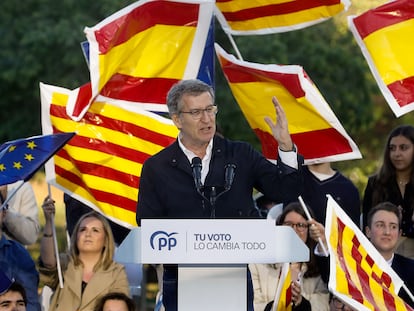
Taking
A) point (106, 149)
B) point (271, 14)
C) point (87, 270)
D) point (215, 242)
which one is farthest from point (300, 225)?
point (215, 242)

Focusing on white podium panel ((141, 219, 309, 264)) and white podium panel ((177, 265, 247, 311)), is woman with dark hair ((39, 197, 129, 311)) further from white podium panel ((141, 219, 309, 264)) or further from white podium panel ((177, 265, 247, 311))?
white podium panel ((141, 219, 309, 264))

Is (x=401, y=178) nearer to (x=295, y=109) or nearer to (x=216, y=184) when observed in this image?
(x=295, y=109)

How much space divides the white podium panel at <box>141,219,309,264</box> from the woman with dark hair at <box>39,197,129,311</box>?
128 inches

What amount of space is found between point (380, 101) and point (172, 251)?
67.8 ft

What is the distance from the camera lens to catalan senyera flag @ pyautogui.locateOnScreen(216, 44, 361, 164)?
10531mm

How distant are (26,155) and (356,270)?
297 centimetres

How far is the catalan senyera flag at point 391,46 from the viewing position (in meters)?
10.4

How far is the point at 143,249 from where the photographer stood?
7.30 metres

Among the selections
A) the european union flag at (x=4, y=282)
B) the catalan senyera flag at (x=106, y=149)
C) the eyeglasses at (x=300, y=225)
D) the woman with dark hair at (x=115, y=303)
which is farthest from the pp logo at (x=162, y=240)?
the catalan senyera flag at (x=106, y=149)

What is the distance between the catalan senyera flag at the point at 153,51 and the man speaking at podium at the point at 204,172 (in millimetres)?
2783

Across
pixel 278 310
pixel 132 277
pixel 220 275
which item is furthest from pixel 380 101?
pixel 220 275

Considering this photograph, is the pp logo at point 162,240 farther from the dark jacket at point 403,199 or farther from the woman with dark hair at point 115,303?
the dark jacket at point 403,199

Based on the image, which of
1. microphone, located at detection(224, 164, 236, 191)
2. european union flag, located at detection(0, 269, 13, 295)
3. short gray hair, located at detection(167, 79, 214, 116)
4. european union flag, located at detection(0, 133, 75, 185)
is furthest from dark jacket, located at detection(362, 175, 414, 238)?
microphone, located at detection(224, 164, 236, 191)

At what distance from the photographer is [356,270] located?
8477mm
